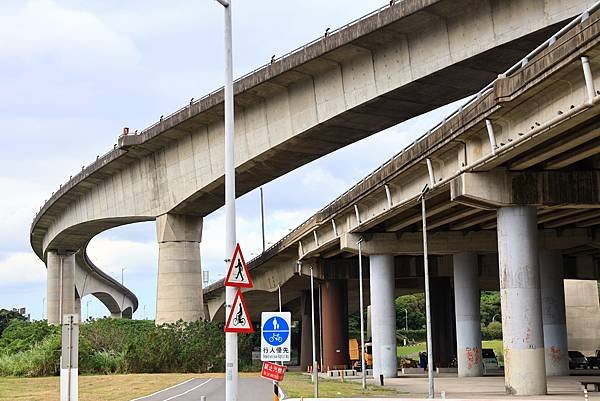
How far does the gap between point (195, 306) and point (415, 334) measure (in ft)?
333

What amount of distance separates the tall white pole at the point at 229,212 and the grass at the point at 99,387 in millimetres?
21547

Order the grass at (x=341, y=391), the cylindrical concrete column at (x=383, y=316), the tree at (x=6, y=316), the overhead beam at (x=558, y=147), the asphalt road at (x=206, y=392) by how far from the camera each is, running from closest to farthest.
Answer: the overhead beam at (x=558, y=147) → the asphalt road at (x=206, y=392) → the grass at (x=341, y=391) → the cylindrical concrete column at (x=383, y=316) → the tree at (x=6, y=316)

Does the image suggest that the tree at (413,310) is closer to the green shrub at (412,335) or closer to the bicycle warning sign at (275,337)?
the green shrub at (412,335)

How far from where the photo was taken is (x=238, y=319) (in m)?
13.9

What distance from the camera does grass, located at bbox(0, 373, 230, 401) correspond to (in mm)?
36625

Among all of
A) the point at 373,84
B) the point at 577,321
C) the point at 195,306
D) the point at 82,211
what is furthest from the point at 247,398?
the point at 577,321

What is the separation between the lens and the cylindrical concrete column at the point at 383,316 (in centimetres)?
5147

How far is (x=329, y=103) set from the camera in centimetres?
4106

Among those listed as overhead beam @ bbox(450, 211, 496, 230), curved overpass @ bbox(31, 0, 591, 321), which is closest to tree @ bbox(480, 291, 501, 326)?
curved overpass @ bbox(31, 0, 591, 321)

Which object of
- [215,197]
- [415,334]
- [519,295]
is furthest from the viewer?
[415,334]

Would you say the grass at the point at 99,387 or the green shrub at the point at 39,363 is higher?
the green shrub at the point at 39,363

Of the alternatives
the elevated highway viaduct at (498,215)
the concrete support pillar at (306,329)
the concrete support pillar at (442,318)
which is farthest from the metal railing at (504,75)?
the concrete support pillar at (306,329)

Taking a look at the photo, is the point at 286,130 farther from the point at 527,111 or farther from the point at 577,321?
the point at 577,321

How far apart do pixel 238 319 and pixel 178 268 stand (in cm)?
4423
